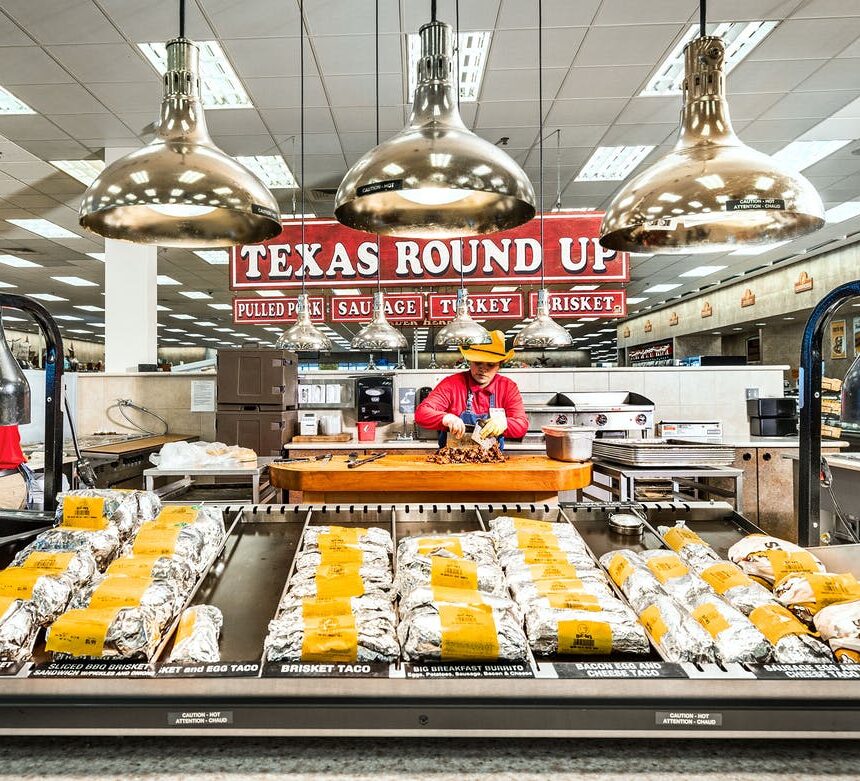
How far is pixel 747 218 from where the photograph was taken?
177 centimetres

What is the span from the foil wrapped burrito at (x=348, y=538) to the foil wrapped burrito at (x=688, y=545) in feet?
2.57

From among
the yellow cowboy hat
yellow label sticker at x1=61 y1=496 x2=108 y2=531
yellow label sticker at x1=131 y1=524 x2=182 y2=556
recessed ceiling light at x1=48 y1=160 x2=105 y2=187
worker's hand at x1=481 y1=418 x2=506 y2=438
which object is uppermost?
recessed ceiling light at x1=48 y1=160 x2=105 y2=187

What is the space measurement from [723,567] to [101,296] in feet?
52.0

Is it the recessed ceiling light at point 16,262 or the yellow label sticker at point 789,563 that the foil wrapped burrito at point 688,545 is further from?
the recessed ceiling light at point 16,262

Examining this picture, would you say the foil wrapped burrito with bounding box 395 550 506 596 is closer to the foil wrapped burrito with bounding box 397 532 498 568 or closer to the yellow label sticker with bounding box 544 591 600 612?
the foil wrapped burrito with bounding box 397 532 498 568

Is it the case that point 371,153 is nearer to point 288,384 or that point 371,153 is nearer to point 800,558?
point 800,558

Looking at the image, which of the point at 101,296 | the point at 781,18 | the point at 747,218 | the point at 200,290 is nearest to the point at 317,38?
the point at 781,18

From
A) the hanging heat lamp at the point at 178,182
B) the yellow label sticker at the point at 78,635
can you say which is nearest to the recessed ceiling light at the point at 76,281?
the hanging heat lamp at the point at 178,182

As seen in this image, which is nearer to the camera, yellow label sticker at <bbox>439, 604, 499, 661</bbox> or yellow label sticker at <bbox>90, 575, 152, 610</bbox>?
yellow label sticker at <bbox>439, 604, 499, 661</bbox>

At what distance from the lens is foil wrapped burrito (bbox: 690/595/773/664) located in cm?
105

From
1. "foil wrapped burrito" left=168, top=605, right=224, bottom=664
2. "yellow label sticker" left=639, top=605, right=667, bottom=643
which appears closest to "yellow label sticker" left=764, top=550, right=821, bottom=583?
"yellow label sticker" left=639, top=605, right=667, bottom=643

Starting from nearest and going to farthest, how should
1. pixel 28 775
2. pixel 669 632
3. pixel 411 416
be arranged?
pixel 28 775
pixel 669 632
pixel 411 416

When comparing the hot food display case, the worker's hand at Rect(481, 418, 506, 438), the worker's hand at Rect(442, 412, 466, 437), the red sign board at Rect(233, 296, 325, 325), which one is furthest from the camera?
the red sign board at Rect(233, 296, 325, 325)

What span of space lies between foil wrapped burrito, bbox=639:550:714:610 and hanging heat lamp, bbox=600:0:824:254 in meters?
0.87
